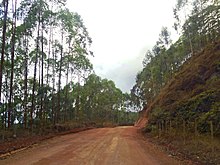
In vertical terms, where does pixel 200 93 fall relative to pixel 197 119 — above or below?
above

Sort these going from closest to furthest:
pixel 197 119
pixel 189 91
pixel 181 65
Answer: pixel 197 119 < pixel 189 91 < pixel 181 65

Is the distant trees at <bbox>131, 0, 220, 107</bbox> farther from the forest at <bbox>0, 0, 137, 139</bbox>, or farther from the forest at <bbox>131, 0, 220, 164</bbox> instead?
the forest at <bbox>0, 0, 137, 139</bbox>

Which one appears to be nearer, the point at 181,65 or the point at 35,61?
the point at 35,61

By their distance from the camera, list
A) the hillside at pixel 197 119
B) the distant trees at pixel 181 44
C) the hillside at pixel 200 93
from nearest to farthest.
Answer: the hillside at pixel 197 119, the hillside at pixel 200 93, the distant trees at pixel 181 44

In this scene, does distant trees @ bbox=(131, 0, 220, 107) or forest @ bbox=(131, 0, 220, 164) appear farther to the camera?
distant trees @ bbox=(131, 0, 220, 107)

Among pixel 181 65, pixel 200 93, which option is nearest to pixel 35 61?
pixel 200 93

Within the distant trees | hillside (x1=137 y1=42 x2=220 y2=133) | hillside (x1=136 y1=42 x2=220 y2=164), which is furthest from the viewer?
the distant trees

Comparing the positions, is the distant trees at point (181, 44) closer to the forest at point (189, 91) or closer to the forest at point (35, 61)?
the forest at point (189, 91)

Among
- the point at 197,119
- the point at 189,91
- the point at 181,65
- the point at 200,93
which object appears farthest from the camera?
the point at 181,65

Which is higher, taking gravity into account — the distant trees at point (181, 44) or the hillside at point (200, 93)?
the distant trees at point (181, 44)

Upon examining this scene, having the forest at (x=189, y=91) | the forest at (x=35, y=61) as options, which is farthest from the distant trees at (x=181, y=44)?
the forest at (x=35, y=61)

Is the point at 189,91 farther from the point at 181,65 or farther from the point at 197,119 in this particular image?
the point at 181,65

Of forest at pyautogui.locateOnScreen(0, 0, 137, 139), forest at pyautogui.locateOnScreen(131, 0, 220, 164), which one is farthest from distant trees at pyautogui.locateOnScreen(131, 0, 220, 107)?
forest at pyautogui.locateOnScreen(0, 0, 137, 139)

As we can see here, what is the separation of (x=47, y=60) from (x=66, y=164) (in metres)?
22.8
